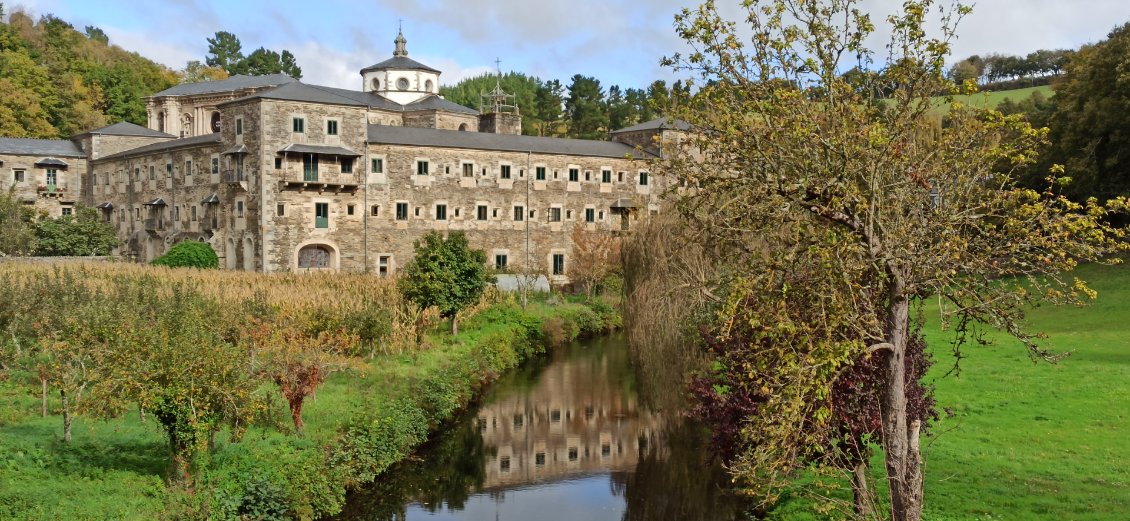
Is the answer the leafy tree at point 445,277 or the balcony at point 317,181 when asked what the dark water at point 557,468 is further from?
the balcony at point 317,181

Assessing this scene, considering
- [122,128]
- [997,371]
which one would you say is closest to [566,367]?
[997,371]

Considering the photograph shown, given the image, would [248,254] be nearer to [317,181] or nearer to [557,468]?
[317,181]

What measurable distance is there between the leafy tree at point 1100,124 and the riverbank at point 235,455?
109ft

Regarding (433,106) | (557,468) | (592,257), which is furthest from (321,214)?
(557,468)

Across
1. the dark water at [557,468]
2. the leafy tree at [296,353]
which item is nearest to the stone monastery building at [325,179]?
the dark water at [557,468]

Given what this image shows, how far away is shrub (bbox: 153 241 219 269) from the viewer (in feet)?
137

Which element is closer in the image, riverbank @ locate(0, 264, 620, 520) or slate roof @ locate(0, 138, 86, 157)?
riverbank @ locate(0, 264, 620, 520)

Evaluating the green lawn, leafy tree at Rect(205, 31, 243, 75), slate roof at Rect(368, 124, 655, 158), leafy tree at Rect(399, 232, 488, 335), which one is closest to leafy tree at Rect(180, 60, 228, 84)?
leafy tree at Rect(205, 31, 243, 75)

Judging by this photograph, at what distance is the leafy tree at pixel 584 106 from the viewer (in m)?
84.1

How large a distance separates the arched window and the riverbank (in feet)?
74.8

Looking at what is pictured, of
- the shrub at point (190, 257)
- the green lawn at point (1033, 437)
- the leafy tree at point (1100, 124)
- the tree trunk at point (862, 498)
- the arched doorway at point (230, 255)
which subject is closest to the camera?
the tree trunk at point (862, 498)

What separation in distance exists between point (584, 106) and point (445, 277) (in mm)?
58259

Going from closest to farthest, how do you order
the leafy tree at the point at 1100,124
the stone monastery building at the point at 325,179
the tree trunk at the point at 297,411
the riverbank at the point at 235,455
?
1. the riverbank at the point at 235,455
2. the tree trunk at the point at 297,411
3. the leafy tree at the point at 1100,124
4. the stone monastery building at the point at 325,179

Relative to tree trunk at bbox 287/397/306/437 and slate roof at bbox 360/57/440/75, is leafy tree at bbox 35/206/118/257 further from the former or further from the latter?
tree trunk at bbox 287/397/306/437
